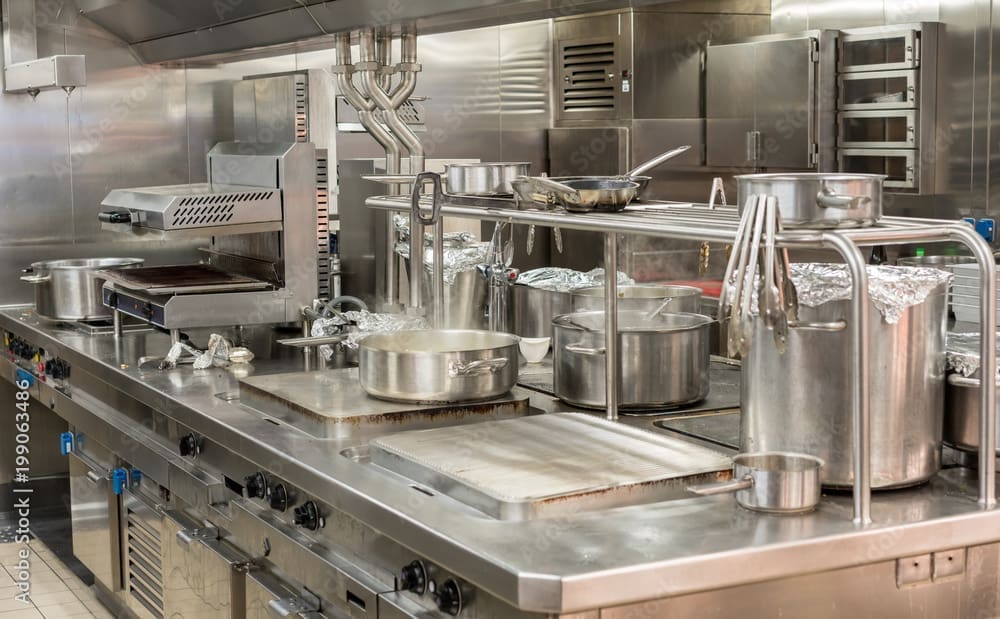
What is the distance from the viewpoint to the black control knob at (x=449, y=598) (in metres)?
1.84

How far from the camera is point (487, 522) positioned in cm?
188

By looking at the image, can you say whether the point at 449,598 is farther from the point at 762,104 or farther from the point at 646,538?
the point at 762,104

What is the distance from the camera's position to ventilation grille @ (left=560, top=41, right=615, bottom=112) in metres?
5.66

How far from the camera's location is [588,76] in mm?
5723

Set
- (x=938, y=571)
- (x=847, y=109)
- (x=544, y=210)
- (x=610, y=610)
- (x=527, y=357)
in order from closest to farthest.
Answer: (x=610, y=610), (x=938, y=571), (x=544, y=210), (x=527, y=357), (x=847, y=109)

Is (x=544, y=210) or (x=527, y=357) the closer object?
(x=544, y=210)

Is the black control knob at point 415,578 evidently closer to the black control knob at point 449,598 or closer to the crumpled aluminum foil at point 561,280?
the black control knob at point 449,598

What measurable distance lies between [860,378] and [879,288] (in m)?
0.19

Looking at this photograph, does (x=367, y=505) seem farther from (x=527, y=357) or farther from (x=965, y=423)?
(x=527, y=357)

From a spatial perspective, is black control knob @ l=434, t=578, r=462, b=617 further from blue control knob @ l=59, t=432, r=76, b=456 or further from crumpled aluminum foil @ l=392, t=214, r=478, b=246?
blue control knob @ l=59, t=432, r=76, b=456

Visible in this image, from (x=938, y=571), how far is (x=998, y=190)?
3261 mm

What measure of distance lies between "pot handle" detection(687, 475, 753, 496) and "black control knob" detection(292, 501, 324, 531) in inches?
31.8

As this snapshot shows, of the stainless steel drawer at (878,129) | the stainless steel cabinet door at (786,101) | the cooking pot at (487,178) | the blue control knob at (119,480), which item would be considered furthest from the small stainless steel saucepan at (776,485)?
the stainless steel cabinet door at (786,101)

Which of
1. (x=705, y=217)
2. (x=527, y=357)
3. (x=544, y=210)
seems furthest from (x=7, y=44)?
(x=705, y=217)
